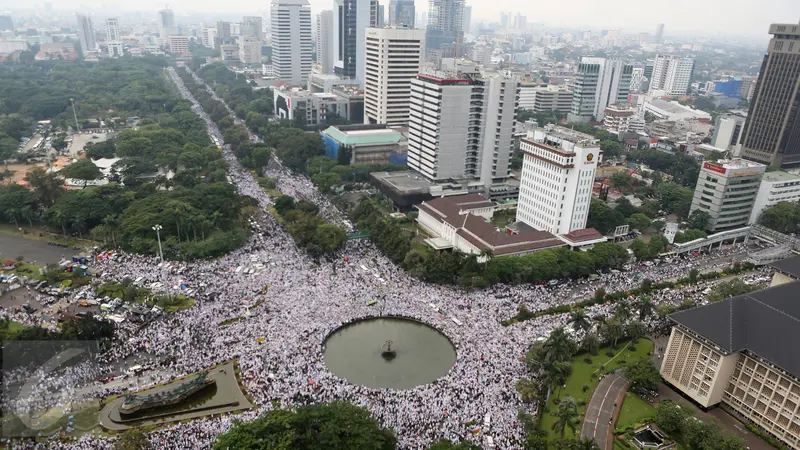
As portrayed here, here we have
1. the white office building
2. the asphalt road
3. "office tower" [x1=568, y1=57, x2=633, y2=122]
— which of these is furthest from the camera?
"office tower" [x1=568, y1=57, x2=633, y2=122]

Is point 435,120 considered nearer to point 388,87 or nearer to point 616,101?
point 388,87

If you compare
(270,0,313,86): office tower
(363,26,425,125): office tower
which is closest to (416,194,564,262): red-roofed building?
(363,26,425,125): office tower

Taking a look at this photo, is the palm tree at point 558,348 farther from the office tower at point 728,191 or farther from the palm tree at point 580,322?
the office tower at point 728,191

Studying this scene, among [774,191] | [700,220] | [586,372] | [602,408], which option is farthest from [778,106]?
[602,408]

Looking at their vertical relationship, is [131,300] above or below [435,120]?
below

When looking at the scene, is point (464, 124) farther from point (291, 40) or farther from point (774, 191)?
point (291, 40)

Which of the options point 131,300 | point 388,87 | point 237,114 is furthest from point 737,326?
point 237,114

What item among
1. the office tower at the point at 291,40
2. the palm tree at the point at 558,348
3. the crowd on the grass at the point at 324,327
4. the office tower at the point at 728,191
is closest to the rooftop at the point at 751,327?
the palm tree at the point at 558,348

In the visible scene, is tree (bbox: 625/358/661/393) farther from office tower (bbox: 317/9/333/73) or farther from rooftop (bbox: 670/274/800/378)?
office tower (bbox: 317/9/333/73)
